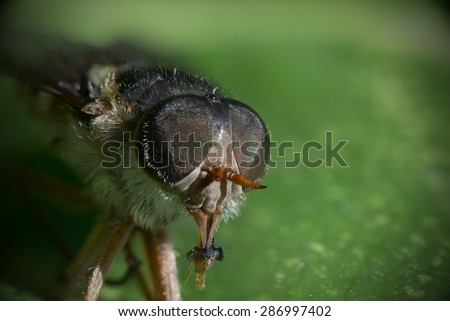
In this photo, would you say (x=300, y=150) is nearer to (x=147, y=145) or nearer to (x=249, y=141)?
(x=249, y=141)

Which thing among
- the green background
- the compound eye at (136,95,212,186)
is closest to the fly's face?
the compound eye at (136,95,212,186)

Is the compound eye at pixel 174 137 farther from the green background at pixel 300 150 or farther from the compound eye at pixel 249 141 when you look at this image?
the green background at pixel 300 150

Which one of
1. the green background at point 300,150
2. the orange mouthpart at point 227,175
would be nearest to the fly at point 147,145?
the orange mouthpart at point 227,175

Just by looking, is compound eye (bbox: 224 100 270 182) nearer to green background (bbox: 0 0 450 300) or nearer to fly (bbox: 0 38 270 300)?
fly (bbox: 0 38 270 300)

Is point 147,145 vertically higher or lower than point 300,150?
higher

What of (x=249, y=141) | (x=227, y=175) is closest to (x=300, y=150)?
(x=249, y=141)
